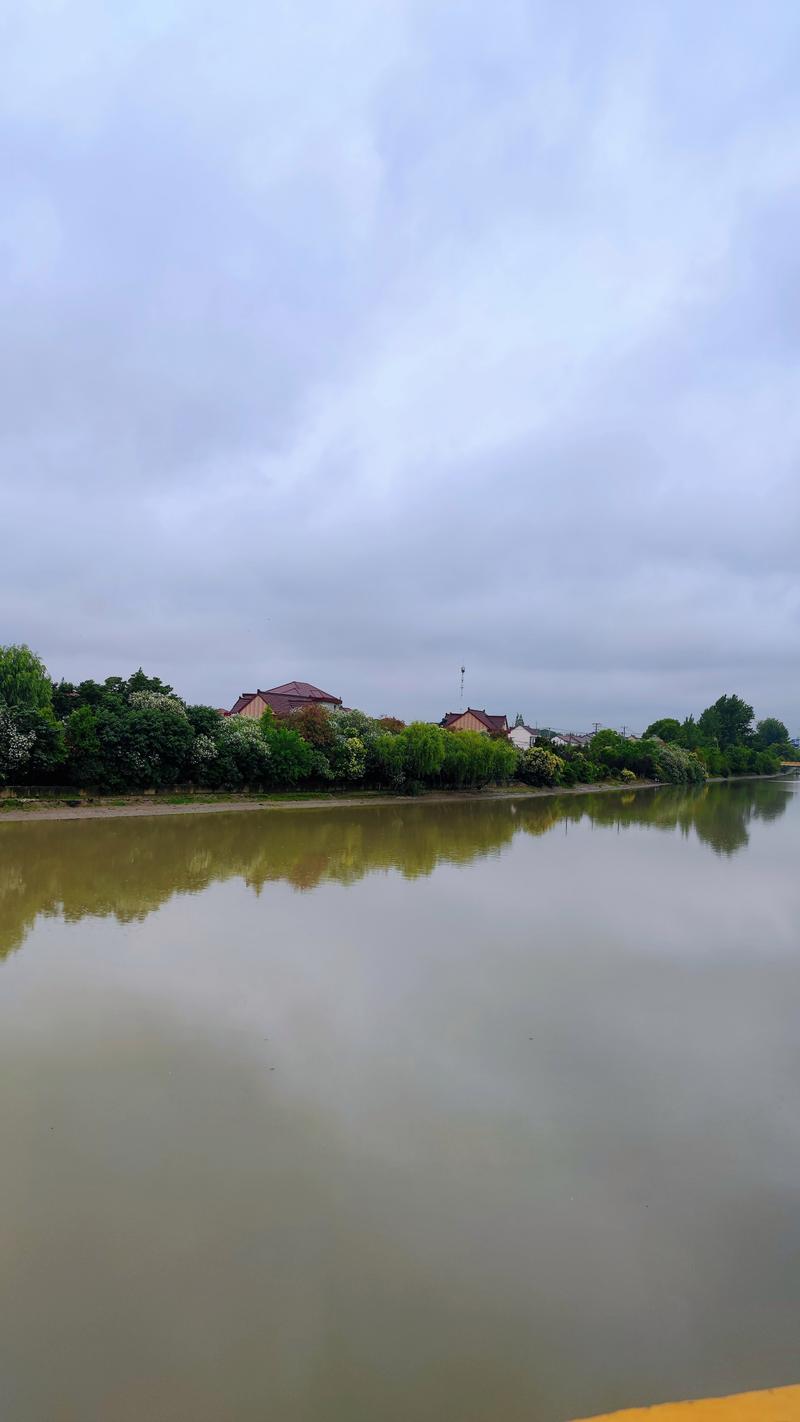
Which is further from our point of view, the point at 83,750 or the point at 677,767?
the point at 677,767

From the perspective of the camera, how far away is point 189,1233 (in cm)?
404

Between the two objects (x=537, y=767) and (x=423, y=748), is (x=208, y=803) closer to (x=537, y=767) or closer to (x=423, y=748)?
(x=423, y=748)

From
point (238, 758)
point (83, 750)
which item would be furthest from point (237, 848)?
point (238, 758)

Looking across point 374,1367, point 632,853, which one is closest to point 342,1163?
point 374,1367

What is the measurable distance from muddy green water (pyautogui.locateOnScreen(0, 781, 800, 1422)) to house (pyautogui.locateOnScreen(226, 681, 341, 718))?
108 feet

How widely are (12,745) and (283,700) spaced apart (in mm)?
22653

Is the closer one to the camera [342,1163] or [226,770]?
[342,1163]

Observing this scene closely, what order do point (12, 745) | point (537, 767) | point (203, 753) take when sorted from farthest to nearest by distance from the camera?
point (537, 767), point (203, 753), point (12, 745)

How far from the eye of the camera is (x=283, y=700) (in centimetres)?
4450

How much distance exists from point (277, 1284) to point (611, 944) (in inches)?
285

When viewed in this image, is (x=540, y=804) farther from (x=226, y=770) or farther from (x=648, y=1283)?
(x=648, y=1283)

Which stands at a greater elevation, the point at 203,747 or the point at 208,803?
the point at 203,747

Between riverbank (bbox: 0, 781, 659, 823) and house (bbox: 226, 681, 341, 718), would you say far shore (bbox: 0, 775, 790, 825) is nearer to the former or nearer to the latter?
riverbank (bbox: 0, 781, 659, 823)

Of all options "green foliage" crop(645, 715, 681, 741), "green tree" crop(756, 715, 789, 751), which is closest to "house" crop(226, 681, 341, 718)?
"green foliage" crop(645, 715, 681, 741)
